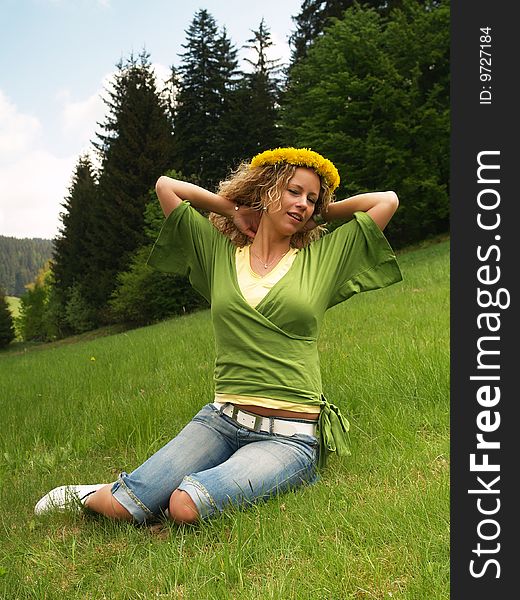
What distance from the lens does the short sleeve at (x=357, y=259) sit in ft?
11.3

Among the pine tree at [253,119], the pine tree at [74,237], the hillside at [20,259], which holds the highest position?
the hillside at [20,259]

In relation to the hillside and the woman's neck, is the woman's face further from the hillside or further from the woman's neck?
the hillside

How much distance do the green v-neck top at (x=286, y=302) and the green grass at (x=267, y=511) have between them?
0.49m

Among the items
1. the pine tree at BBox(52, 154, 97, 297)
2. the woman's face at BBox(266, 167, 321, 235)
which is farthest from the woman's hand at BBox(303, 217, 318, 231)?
the pine tree at BBox(52, 154, 97, 297)

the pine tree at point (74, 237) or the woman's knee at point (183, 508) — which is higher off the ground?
the pine tree at point (74, 237)

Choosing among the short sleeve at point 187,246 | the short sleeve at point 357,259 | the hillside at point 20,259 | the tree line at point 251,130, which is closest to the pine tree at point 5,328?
the tree line at point 251,130

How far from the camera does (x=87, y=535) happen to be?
297 centimetres

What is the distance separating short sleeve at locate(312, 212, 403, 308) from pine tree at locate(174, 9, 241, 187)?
31.7 meters

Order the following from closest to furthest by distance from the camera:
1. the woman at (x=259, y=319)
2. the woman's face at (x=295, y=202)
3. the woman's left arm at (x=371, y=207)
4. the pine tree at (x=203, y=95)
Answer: the woman at (x=259, y=319)
the woman's face at (x=295, y=202)
the woman's left arm at (x=371, y=207)
the pine tree at (x=203, y=95)

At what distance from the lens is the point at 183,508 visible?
2822 mm

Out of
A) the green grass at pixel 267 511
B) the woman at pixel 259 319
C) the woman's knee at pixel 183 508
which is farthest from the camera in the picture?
the woman at pixel 259 319

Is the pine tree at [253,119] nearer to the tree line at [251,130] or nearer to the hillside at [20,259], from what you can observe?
the tree line at [251,130]

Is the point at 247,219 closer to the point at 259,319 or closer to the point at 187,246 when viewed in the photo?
the point at 187,246

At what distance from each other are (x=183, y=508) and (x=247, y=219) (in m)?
1.61
